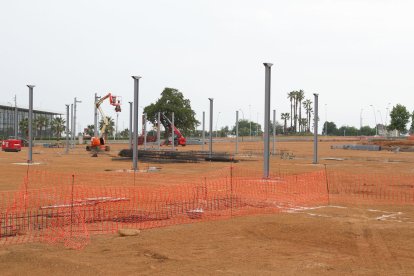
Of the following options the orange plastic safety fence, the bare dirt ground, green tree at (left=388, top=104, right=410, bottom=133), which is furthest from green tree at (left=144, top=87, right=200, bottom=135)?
the bare dirt ground

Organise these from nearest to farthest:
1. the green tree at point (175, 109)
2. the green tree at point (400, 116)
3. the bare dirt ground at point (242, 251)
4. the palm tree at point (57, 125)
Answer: the bare dirt ground at point (242, 251)
the green tree at point (400, 116)
the green tree at point (175, 109)
the palm tree at point (57, 125)

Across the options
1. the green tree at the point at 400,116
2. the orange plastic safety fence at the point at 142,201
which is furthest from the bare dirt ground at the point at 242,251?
the green tree at the point at 400,116

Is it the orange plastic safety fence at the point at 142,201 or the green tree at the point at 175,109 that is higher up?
the green tree at the point at 175,109

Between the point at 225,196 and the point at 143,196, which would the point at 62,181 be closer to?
the point at 143,196

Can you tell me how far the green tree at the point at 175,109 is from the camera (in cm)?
10219

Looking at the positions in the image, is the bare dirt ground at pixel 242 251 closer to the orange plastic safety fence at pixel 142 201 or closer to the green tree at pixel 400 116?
the orange plastic safety fence at pixel 142 201

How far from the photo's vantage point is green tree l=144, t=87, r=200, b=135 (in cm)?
10219

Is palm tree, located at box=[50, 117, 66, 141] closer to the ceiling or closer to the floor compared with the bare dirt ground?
closer to the ceiling

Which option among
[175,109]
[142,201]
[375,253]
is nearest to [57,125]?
[175,109]

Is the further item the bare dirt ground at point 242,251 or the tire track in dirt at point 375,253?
the tire track in dirt at point 375,253

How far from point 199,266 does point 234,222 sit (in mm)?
3970

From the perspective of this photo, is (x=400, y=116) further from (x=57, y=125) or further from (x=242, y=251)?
Result: (x=57, y=125)

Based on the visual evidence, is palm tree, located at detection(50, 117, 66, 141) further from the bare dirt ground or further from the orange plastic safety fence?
the bare dirt ground

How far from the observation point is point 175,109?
10200 centimetres
